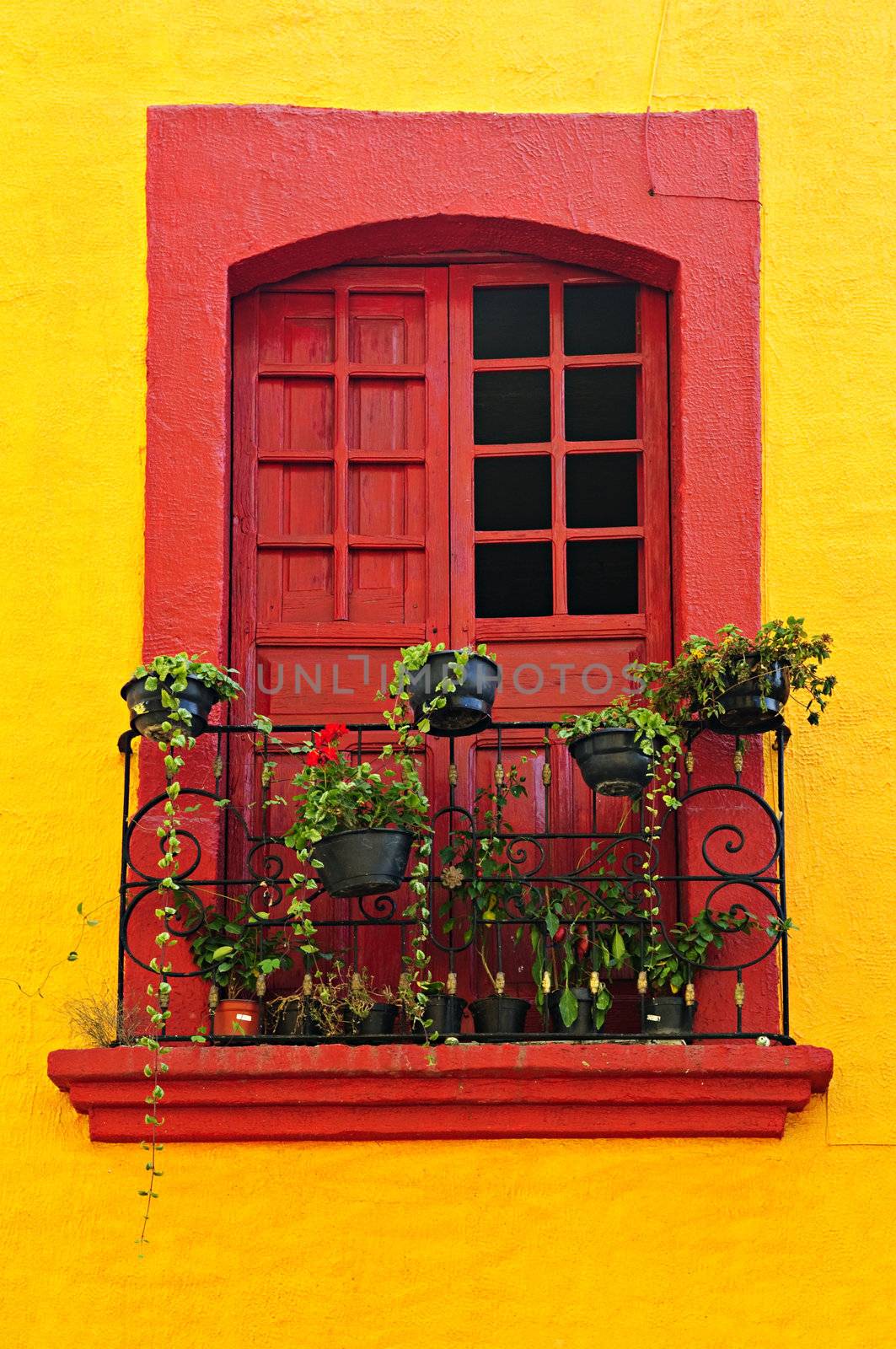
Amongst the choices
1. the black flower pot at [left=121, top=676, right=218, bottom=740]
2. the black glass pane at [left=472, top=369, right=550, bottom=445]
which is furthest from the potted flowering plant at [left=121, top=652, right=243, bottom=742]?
the black glass pane at [left=472, top=369, right=550, bottom=445]

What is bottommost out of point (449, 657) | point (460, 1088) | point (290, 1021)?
point (460, 1088)

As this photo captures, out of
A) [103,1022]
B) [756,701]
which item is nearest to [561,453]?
[756,701]

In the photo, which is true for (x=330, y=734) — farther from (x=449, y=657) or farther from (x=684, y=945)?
Result: (x=684, y=945)

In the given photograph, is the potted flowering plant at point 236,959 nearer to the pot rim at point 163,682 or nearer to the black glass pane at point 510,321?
the pot rim at point 163,682

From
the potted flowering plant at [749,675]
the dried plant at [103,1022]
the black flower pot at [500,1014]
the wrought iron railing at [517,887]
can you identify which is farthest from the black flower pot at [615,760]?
the dried plant at [103,1022]

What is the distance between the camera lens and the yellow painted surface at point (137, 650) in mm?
6004

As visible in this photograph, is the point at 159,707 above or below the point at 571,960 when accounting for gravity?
above

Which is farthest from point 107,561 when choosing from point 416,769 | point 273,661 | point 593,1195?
point 593,1195

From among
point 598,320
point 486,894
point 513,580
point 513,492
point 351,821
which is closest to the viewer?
point 351,821

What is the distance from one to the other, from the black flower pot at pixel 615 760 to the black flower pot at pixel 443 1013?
0.69 m

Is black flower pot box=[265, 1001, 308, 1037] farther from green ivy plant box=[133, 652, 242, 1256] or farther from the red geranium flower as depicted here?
the red geranium flower

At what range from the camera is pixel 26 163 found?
7.09m

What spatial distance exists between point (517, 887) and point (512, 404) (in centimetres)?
153

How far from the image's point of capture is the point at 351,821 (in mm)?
6195
